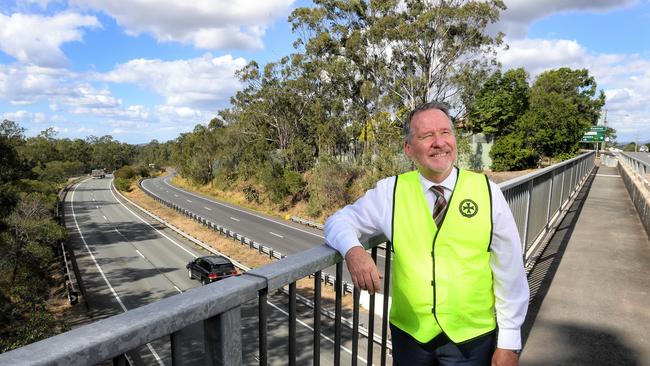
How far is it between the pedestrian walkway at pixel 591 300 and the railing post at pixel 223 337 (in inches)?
106

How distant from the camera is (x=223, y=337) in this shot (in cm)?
124

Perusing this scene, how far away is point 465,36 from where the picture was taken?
2617cm

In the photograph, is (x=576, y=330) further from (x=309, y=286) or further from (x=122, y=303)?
(x=122, y=303)

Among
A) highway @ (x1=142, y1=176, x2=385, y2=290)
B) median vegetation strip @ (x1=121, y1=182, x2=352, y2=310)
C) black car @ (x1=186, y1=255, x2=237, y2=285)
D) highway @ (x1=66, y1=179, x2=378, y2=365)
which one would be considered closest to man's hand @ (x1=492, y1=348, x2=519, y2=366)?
highway @ (x1=66, y1=179, x2=378, y2=365)

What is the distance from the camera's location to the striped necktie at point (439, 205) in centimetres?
183

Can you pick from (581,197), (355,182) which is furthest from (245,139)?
(581,197)

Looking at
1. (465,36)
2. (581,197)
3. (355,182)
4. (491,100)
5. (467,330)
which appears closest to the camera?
(467,330)

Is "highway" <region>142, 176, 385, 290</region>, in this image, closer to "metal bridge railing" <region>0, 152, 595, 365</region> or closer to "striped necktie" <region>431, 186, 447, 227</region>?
"striped necktie" <region>431, 186, 447, 227</region>

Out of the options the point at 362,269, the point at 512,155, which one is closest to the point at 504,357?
the point at 362,269

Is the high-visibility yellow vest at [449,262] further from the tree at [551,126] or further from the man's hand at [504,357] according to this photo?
the tree at [551,126]

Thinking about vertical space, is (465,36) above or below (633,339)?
above

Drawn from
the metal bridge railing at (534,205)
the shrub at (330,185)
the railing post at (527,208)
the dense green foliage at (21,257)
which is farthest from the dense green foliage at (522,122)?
the dense green foliage at (21,257)

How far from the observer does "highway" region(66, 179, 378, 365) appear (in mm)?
13484

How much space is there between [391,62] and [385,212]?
27.9 meters
